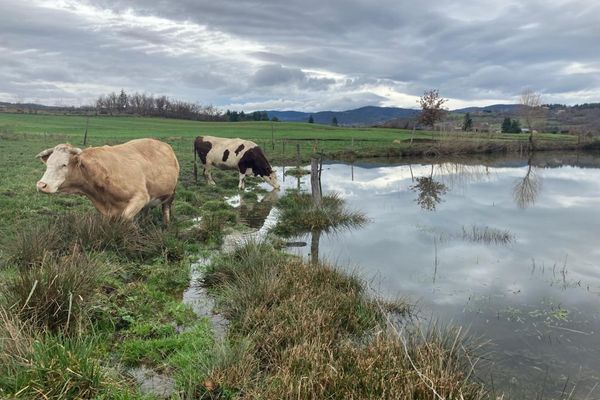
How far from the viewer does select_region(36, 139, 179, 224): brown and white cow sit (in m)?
7.54

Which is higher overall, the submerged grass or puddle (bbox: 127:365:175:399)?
the submerged grass

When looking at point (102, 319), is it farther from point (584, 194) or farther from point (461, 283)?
point (584, 194)

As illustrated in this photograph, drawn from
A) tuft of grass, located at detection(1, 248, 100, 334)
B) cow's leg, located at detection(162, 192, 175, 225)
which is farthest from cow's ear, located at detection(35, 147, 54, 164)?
tuft of grass, located at detection(1, 248, 100, 334)

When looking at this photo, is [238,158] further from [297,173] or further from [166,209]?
[166,209]

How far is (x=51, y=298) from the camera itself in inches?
180

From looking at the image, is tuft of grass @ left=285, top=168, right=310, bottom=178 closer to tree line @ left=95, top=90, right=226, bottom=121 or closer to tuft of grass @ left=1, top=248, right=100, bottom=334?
tuft of grass @ left=1, top=248, right=100, bottom=334

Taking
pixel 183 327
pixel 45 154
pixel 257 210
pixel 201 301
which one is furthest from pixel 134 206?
pixel 257 210

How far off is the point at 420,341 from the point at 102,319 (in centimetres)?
349

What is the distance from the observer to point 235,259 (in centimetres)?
747

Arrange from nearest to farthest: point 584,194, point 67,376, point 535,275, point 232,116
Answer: point 67,376 → point 535,275 → point 584,194 → point 232,116

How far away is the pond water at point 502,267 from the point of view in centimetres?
513

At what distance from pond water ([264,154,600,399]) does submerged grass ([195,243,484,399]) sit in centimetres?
90

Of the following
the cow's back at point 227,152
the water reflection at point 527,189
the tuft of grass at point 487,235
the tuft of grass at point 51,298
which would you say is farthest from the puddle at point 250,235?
the water reflection at point 527,189

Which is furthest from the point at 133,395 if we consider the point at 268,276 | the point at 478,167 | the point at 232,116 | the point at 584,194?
the point at 232,116
